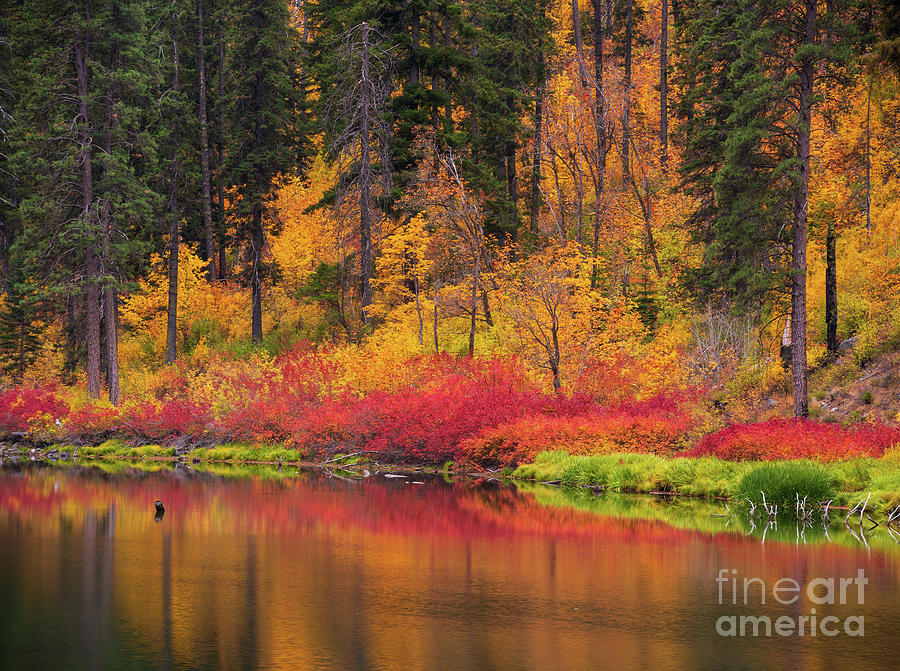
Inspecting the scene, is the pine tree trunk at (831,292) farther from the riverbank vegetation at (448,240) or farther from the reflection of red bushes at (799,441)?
the reflection of red bushes at (799,441)

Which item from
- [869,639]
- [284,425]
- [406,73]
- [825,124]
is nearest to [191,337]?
[284,425]

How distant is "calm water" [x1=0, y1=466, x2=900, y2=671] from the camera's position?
10484mm

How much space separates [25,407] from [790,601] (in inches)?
1424

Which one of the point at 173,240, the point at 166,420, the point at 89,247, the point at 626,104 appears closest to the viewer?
the point at 166,420

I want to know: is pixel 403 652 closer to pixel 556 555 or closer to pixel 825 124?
pixel 556 555

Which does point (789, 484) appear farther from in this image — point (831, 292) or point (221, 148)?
point (221, 148)

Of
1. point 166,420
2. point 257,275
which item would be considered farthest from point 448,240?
point 166,420

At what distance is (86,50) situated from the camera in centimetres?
4019

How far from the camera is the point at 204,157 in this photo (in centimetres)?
4956

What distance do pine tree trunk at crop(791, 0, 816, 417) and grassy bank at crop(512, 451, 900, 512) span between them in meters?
4.80

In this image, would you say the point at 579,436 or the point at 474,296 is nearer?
the point at 579,436

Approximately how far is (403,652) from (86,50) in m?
37.2

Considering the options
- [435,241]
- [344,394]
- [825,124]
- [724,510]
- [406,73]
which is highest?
[406,73]

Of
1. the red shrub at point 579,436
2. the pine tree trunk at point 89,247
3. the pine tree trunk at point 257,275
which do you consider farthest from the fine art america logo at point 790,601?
the pine tree trunk at point 257,275
